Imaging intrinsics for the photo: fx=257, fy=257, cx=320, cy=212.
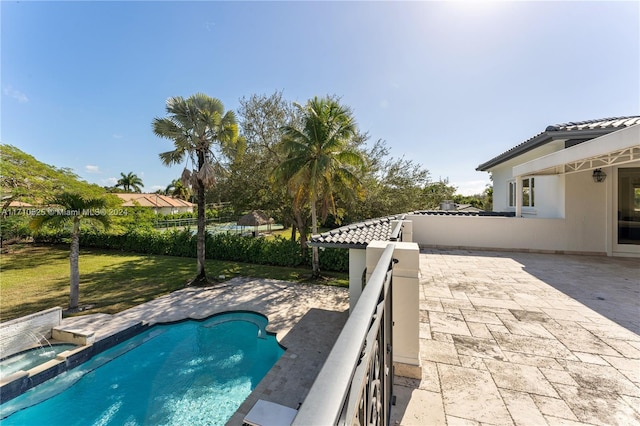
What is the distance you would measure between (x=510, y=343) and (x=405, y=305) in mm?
1913

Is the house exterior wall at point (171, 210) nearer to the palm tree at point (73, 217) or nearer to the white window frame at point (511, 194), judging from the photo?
the palm tree at point (73, 217)

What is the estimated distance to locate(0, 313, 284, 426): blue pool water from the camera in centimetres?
566

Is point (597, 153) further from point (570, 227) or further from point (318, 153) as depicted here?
point (318, 153)

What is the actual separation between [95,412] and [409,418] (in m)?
7.34

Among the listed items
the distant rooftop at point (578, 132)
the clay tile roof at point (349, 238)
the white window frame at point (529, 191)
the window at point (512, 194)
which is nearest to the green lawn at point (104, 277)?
the clay tile roof at point (349, 238)

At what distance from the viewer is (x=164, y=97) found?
1183 cm

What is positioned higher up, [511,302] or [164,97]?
[164,97]

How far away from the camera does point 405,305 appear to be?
2.84 m

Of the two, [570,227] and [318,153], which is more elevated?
[318,153]

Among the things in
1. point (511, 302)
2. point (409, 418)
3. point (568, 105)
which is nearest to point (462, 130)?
point (568, 105)

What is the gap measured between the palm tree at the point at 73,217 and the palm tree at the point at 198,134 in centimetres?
351

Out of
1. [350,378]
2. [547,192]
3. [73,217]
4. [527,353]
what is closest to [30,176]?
[73,217]

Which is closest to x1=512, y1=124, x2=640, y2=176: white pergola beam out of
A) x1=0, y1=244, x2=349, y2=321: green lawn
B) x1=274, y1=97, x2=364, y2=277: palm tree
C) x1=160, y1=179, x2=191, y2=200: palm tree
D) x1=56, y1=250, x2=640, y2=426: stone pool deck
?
x1=56, y1=250, x2=640, y2=426: stone pool deck

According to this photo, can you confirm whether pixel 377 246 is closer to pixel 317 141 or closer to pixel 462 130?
pixel 317 141
